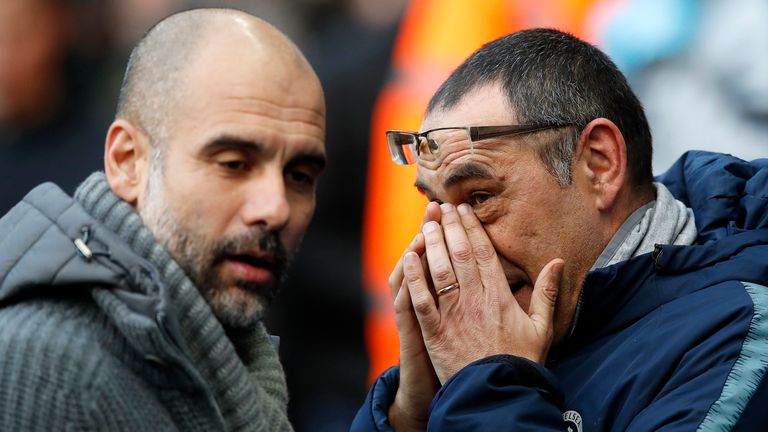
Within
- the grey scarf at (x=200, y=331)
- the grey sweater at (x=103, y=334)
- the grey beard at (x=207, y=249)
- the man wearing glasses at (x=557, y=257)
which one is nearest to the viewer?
the grey sweater at (x=103, y=334)

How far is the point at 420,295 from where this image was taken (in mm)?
2691

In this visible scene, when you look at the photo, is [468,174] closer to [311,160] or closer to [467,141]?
[467,141]

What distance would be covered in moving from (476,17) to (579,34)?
475 mm

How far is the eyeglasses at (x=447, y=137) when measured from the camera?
9.02 ft

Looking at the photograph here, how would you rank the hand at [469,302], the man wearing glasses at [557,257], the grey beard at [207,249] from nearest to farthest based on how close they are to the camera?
1. the grey beard at [207,249]
2. the man wearing glasses at [557,257]
3. the hand at [469,302]

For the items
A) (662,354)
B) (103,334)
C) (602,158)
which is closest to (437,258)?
(602,158)

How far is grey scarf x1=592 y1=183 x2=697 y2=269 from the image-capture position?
2.66m

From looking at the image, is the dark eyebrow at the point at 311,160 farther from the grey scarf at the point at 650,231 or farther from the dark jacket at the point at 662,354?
the grey scarf at the point at 650,231

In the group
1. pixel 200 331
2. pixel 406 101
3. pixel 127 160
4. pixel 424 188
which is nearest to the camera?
pixel 200 331

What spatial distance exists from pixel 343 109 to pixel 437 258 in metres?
1.87

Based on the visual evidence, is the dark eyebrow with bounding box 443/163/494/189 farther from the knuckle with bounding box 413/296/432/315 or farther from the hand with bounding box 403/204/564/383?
the knuckle with bounding box 413/296/432/315

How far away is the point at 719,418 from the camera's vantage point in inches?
84.1

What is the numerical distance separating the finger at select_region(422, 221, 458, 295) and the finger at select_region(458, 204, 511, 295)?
0.08 metres

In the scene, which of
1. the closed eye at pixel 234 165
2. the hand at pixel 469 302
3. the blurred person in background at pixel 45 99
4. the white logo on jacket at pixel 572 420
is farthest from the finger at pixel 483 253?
the blurred person in background at pixel 45 99
